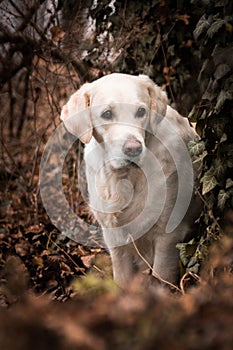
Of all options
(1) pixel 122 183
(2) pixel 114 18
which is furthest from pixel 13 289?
(2) pixel 114 18

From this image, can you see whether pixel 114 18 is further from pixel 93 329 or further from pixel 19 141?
pixel 93 329

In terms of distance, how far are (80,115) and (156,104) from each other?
0.42 m

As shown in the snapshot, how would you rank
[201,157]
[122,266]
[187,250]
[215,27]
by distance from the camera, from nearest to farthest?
[215,27] → [201,157] → [187,250] → [122,266]

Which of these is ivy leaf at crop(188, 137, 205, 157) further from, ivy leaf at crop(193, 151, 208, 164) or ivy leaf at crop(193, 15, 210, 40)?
ivy leaf at crop(193, 15, 210, 40)

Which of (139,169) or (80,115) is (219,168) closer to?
(139,169)

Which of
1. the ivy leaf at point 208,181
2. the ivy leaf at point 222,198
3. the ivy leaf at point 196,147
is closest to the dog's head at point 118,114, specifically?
the ivy leaf at point 196,147

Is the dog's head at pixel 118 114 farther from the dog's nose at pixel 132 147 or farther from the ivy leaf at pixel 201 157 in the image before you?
the ivy leaf at pixel 201 157

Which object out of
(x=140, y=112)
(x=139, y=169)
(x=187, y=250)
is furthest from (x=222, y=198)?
(x=140, y=112)

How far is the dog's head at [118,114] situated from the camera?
108 inches

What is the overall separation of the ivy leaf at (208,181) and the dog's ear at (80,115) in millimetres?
662

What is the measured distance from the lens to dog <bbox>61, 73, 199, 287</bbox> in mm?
2855

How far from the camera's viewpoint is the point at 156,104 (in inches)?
116

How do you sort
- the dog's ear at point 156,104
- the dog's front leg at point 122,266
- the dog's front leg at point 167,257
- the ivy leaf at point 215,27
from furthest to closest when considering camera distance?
the dog's front leg at point 122,266, the dog's front leg at point 167,257, the dog's ear at point 156,104, the ivy leaf at point 215,27

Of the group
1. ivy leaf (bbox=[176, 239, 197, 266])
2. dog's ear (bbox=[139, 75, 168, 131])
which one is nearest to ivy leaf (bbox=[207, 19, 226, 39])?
dog's ear (bbox=[139, 75, 168, 131])
